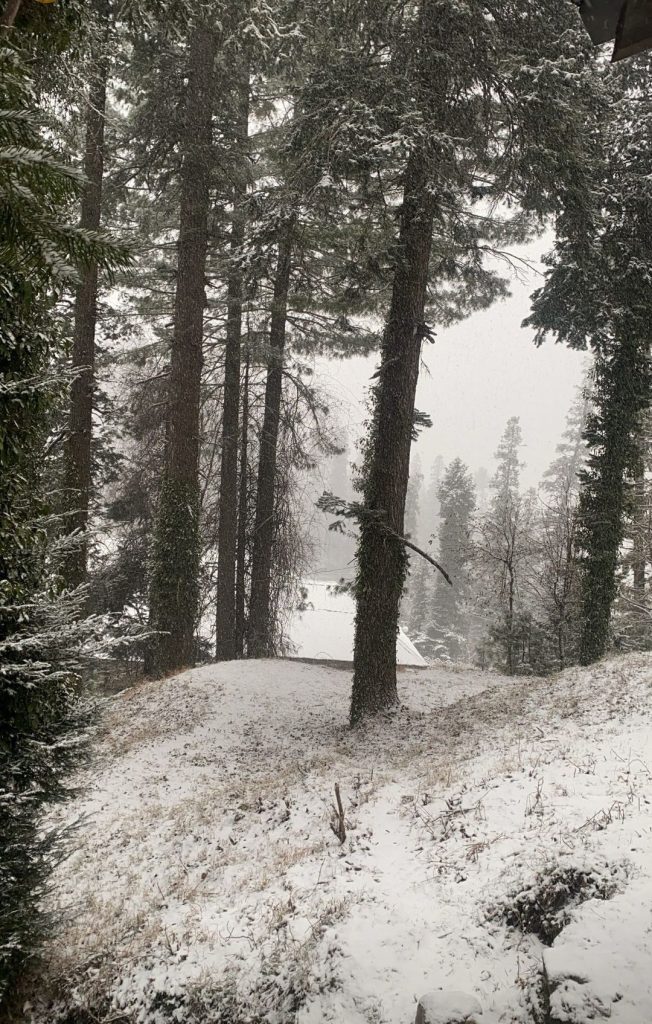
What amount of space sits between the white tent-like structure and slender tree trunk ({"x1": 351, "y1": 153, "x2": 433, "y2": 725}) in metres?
8.47

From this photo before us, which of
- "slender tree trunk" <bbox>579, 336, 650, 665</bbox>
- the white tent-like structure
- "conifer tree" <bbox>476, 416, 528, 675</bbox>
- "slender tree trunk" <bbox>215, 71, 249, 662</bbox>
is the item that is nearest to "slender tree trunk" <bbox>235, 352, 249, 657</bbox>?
"slender tree trunk" <bbox>215, 71, 249, 662</bbox>

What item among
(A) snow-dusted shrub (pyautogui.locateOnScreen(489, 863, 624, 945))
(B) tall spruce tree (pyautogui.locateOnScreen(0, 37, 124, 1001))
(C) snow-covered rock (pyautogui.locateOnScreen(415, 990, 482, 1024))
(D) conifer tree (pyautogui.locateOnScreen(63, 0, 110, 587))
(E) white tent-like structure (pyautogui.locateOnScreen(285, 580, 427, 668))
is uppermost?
(D) conifer tree (pyautogui.locateOnScreen(63, 0, 110, 587))

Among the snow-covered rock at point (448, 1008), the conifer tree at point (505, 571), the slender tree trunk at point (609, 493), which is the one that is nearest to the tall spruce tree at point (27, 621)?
the snow-covered rock at point (448, 1008)

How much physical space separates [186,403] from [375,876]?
864 cm

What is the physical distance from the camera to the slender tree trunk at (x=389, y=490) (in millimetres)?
9031

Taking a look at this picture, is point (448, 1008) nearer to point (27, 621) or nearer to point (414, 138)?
point (27, 621)

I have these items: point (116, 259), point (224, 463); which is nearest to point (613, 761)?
point (116, 259)

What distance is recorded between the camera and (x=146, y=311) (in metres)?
14.5

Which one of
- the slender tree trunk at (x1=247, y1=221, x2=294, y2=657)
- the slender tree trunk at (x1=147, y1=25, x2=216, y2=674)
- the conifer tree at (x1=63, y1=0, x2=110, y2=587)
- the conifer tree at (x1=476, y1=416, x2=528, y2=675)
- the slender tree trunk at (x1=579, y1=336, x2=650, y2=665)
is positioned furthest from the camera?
the conifer tree at (x1=476, y1=416, x2=528, y2=675)

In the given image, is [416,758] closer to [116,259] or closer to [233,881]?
[233,881]

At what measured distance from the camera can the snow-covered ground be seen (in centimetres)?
373

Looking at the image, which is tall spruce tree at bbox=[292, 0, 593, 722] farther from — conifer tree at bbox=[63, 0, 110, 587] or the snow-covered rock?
the snow-covered rock

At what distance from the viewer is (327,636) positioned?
25906 millimetres

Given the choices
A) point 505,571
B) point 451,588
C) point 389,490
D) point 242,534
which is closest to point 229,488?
point 242,534
